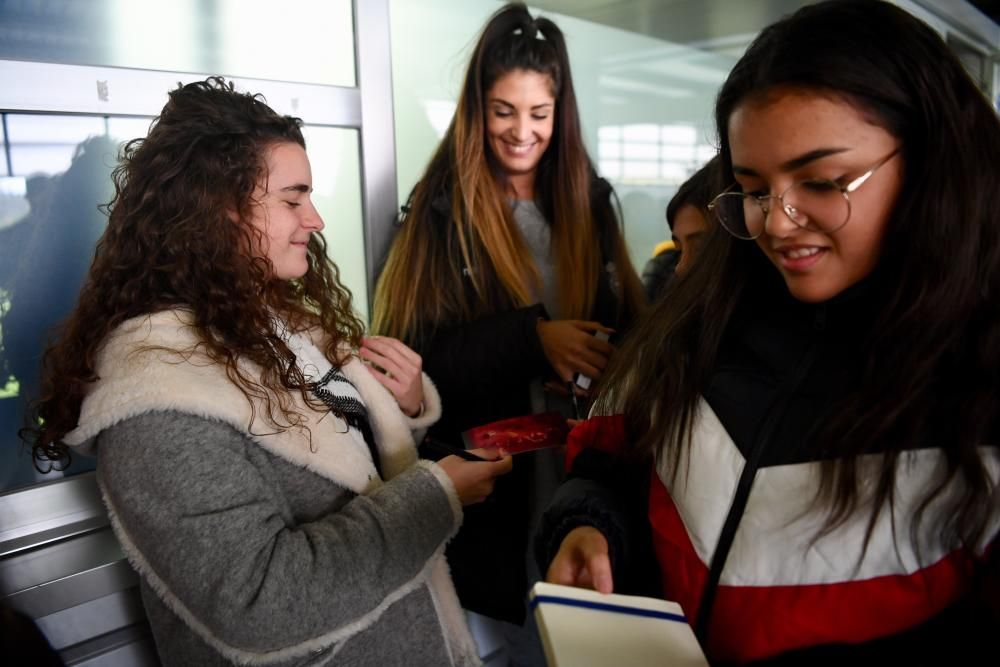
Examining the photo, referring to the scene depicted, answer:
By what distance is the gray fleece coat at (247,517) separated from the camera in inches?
40.6

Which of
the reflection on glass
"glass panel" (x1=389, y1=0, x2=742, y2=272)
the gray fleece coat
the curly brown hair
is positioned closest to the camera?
the gray fleece coat

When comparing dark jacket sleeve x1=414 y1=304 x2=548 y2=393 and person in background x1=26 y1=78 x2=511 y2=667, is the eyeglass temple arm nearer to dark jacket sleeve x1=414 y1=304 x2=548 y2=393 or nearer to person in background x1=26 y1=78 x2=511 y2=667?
person in background x1=26 y1=78 x2=511 y2=667

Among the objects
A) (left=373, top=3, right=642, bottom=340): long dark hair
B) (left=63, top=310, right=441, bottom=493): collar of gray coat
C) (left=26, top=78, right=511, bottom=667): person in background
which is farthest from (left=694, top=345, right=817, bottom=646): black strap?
(left=373, top=3, right=642, bottom=340): long dark hair

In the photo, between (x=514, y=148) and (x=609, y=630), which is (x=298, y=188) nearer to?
(x=514, y=148)

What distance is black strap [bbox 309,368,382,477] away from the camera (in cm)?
136

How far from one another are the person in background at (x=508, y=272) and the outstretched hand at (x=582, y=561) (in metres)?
0.69

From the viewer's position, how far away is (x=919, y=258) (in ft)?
2.87

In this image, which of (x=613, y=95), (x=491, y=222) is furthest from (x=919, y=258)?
(x=613, y=95)

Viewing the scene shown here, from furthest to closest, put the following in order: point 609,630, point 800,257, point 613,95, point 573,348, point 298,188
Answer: point 613,95
point 573,348
point 298,188
point 800,257
point 609,630

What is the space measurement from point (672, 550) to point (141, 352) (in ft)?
2.79

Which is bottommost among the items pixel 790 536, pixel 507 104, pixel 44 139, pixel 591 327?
pixel 790 536

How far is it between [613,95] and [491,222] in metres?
2.00

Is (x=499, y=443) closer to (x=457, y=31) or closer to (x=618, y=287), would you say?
(x=618, y=287)

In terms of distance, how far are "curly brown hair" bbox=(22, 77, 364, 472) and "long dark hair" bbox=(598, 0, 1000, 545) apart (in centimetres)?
86
